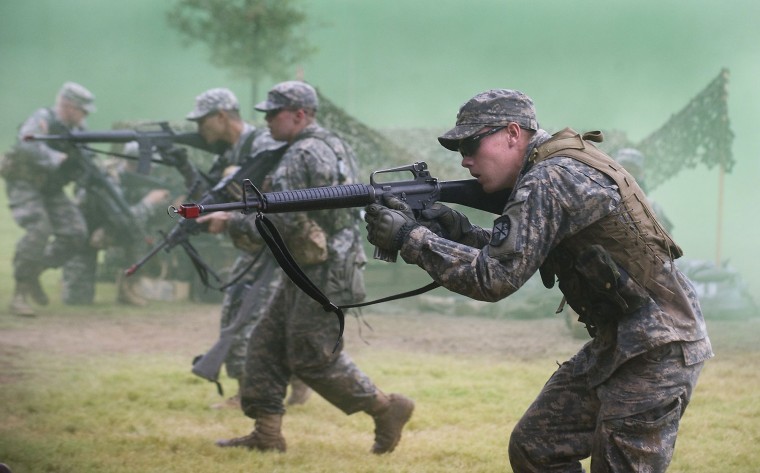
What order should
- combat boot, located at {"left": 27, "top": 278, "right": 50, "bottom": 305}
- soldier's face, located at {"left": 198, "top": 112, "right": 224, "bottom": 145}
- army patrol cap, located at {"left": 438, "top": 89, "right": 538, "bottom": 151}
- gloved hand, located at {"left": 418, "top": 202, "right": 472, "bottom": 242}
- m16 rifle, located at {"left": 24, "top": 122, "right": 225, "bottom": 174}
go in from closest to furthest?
1. army patrol cap, located at {"left": 438, "top": 89, "right": 538, "bottom": 151}
2. gloved hand, located at {"left": 418, "top": 202, "right": 472, "bottom": 242}
3. soldier's face, located at {"left": 198, "top": 112, "right": 224, "bottom": 145}
4. m16 rifle, located at {"left": 24, "top": 122, "right": 225, "bottom": 174}
5. combat boot, located at {"left": 27, "top": 278, "right": 50, "bottom": 305}

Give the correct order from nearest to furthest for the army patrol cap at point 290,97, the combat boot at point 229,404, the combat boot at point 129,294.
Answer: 1. the army patrol cap at point 290,97
2. the combat boot at point 229,404
3. the combat boot at point 129,294

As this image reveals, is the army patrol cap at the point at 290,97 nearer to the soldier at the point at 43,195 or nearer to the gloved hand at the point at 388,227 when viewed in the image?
the gloved hand at the point at 388,227

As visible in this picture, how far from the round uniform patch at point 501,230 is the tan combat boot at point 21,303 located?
393 inches

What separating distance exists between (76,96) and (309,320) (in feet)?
25.1

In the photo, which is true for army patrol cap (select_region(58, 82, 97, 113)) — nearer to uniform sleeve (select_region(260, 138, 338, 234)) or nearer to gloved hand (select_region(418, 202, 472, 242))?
uniform sleeve (select_region(260, 138, 338, 234))

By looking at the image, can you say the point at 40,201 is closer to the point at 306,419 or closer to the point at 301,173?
the point at 306,419

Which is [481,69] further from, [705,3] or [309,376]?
[309,376]

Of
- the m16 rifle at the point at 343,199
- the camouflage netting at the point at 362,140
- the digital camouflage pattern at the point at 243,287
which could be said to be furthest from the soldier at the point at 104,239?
the m16 rifle at the point at 343,199

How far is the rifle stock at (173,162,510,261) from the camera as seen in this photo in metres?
3.42

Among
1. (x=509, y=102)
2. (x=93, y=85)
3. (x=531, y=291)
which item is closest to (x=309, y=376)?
(x=509, y=102)

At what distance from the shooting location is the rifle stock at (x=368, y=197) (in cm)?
342

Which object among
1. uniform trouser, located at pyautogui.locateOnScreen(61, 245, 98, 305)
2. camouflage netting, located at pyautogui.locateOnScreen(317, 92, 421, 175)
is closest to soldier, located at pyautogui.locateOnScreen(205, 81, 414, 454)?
camouflage netting, located at pyautogui.locateOnScreen(317, 92, 421, 175)

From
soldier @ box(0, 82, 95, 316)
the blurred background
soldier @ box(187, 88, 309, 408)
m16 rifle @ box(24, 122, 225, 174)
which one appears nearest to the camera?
soldier @ box(187, 88, 309, 408)

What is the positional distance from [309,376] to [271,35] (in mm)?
11897
